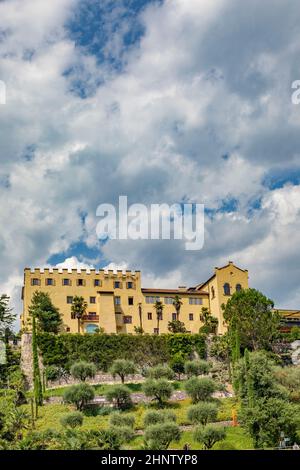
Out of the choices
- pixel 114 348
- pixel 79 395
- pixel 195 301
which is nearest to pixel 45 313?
pixel 114 348

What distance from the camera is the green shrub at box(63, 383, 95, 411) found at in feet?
171

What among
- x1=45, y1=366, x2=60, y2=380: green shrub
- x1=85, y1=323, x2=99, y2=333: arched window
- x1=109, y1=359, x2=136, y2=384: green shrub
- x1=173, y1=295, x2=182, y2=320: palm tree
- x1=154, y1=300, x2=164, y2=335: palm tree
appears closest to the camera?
x1=109, y1=359, x2=136, y2=384: green shrub

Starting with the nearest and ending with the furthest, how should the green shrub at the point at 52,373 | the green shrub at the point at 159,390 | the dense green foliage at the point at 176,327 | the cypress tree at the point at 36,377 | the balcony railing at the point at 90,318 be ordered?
the green shrub at the point at 159,390 < the cypress tree at the point at 36,377 < the green shrub at the point at 52,373 < the balcony railing at the point at 90,318 < the dense green foliage at the point at 176,327

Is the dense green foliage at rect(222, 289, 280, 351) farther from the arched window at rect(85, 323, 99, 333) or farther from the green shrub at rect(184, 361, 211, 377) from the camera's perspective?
the arched window at rect(85, 323, 99, 333)

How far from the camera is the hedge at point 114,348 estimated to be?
6462cm

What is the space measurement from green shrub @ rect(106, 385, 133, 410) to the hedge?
1070cm

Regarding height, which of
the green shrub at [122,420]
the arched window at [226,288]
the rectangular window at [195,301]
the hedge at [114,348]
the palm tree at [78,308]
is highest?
the arched window at [226,288]

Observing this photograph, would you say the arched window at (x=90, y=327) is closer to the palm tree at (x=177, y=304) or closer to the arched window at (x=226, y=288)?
the palm tree at (x=177, y=304)

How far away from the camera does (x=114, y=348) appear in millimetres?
67125

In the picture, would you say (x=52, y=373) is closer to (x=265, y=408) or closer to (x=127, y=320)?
(x=127, y=320)

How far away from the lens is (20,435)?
40.1 meters

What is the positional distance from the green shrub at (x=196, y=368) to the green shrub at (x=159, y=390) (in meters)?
8.09

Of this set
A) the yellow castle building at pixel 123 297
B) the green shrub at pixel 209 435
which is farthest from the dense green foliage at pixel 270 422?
the yellow castle building at pixel 123 297

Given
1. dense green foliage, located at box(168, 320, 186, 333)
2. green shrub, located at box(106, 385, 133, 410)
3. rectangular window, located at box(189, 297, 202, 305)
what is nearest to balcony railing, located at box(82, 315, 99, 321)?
dense green foliage, located at box(168, 320, 186, 333)
